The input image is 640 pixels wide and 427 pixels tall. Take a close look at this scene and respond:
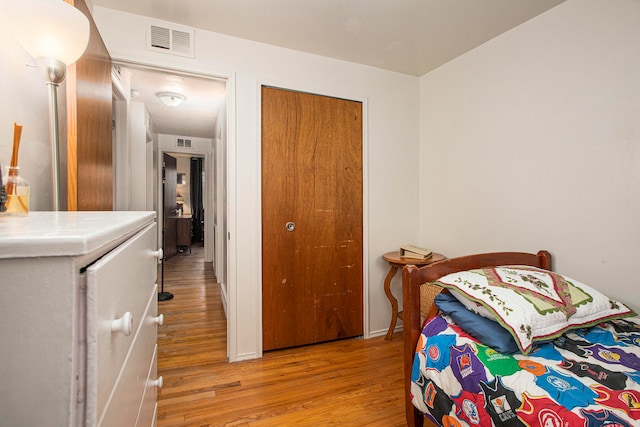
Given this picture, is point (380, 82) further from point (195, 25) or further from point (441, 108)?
point (195, 25)

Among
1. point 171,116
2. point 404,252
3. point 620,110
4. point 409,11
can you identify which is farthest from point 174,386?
point 171,116

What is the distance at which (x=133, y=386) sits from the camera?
31.3 inches

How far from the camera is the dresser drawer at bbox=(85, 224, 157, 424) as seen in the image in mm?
458

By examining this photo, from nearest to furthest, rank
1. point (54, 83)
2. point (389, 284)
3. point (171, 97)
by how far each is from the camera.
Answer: point (54, 83) → point (389, 284) → point (171, 97)

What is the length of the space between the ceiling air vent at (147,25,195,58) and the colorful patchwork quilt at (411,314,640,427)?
2.35m

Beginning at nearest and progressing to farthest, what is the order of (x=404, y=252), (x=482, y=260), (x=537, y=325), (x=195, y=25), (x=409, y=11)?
(x=537, y=325) → (x=482, y=260) → (x=409, y=11) → (x=195, y=25) → (x=404, y=252)

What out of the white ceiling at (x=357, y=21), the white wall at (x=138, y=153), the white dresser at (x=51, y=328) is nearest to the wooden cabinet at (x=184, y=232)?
the white wall at (x=138, y=153)

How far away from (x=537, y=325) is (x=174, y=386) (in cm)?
209

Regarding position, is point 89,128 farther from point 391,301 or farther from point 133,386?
point 391,301

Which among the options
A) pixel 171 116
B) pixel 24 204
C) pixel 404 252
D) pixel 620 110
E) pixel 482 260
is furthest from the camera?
pixel 171 116

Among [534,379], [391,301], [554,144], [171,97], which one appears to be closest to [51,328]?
[534,379]

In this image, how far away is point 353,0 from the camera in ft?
6.06

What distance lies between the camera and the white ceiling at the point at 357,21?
6.17ft

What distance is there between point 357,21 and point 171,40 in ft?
4.20
